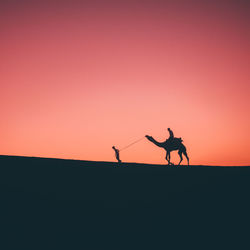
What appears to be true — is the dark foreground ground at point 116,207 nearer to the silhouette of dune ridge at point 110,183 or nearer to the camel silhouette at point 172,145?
the silhouette of dune ridge at point 110,183

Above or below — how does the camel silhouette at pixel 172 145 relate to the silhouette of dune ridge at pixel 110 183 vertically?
above

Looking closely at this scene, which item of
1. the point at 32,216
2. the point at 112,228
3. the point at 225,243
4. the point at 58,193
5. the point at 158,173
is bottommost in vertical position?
the point at 225,243

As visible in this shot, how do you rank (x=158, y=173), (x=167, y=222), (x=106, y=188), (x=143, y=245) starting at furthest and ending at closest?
(x=158, y=173)
(x=106, y=188)
(x=167, y=222)
(x=143, y=245)

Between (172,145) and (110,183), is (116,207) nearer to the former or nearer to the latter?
(110,183)

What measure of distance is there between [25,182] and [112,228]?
3.72 meters

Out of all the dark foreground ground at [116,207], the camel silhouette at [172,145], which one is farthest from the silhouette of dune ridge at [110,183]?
the camel silhouette at [172,145]

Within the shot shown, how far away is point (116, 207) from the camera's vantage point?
8.54 metres

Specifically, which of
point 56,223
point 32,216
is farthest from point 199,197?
point 32,216

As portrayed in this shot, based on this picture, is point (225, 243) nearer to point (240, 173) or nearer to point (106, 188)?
point (106, 188)

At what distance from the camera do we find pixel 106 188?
31.6 feet

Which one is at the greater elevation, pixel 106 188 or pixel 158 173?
pixel 158 173

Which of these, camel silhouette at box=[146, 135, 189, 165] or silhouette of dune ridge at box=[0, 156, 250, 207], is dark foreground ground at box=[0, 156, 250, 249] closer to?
silhouette of dune ridge at box=[0, 156, 250, 207]

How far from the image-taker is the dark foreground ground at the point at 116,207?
275 inches

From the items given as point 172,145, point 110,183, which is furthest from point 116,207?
point 172,145
